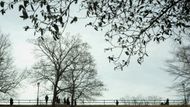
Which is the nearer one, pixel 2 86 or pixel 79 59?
pixel 2 86

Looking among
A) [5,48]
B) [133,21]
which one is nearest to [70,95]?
[5,48]

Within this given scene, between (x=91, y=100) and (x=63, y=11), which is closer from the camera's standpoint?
(x=63, y=11)

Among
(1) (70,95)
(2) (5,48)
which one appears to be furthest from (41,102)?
(2) (5,48)

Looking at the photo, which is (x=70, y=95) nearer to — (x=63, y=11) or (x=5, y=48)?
(x=5, y=48)

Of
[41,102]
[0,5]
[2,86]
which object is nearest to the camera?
[0,5]

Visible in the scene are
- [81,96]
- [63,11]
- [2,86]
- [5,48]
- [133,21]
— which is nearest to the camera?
[63,11]

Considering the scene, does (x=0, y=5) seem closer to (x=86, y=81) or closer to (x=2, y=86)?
(x=2, y=86)

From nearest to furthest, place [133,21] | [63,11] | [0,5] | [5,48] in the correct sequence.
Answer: [0,5], [63,11], [133,21], [5,48]

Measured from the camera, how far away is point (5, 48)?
175 ft

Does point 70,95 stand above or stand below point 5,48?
below

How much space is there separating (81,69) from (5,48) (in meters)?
10.5

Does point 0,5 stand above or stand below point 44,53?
below

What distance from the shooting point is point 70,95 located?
196 ft

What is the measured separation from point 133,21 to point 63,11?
8.80 ft
